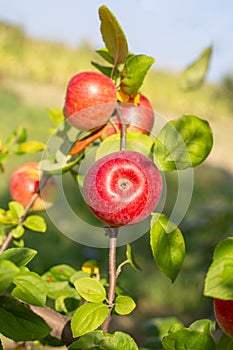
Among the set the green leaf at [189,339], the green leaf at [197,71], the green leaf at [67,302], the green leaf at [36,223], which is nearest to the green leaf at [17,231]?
the green leaf at [36,223]

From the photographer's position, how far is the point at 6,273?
0.36 meters

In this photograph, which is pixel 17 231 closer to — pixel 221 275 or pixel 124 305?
pixel 124 305

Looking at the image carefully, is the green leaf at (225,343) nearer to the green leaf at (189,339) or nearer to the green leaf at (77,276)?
the green leaf at (189,339)

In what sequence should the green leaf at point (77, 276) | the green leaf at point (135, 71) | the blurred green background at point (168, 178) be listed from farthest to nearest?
the blurred green background at point (168, 178)
the green leaf at point (77, 276)
the green leaf at point (135, 71)

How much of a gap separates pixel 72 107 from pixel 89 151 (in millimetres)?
56

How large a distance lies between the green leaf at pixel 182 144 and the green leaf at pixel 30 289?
189 millimetres

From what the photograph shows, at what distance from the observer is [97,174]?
1.62ft

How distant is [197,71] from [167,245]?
59 centimetres

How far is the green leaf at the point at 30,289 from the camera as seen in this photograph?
1.31 ft

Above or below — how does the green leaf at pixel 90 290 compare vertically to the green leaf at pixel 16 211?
above

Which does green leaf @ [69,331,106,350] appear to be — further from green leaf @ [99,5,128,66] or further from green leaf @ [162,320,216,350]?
green leaf @ [99,5,128,66]

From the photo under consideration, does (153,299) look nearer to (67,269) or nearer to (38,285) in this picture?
(67,269)

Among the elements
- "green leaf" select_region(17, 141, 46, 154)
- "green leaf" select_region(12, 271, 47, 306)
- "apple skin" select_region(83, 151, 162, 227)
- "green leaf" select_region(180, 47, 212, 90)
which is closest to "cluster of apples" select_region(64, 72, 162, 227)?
"apple skin" select_region(83, 151, 162, 227)

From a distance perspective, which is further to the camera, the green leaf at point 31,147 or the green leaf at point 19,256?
the green leaf at point 31,147
